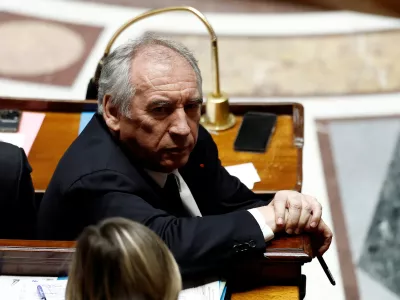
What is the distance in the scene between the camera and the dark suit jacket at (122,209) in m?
1.90

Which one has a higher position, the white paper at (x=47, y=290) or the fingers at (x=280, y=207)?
the fingers at (x=280, y=207)

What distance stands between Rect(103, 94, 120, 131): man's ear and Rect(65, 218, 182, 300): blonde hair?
2.51 feet

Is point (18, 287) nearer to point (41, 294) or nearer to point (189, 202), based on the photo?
point (41, 294)

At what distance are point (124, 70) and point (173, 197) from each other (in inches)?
17.6

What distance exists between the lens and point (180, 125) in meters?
2.05

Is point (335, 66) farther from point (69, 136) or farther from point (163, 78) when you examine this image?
point (163, 78)

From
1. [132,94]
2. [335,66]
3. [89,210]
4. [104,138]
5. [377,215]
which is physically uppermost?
[132,94]

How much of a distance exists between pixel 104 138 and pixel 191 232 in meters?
0.43

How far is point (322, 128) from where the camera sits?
→ 180 inches

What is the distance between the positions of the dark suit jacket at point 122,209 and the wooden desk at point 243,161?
0.10m

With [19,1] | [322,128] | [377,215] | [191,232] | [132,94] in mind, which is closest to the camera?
[191,232]

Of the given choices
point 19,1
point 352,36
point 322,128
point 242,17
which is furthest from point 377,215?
point 19,1

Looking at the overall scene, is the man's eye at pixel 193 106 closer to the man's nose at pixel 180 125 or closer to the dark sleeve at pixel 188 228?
the man's nose at pixel 180 125

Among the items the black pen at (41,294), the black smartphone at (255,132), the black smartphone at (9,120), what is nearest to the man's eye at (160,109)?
the black pen at (41,294)
